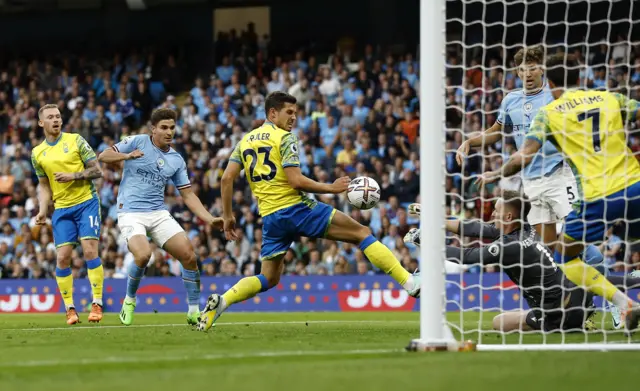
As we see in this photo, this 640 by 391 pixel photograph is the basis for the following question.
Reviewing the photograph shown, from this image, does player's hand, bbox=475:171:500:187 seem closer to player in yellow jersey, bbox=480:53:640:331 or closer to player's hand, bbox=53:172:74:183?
player in yellow jersey, bbox=480:53:640:331

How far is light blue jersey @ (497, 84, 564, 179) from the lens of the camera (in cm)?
945

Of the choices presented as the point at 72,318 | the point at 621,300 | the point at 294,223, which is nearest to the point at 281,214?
the point at 294,223

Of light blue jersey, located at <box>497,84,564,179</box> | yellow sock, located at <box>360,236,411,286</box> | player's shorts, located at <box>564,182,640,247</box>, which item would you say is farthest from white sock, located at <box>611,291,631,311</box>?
light blue jersey, located at <box>497,84,564,179</box>

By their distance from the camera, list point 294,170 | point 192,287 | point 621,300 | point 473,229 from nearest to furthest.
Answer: point 621,300 → point 294,170 → point 473,229 → point 192,287

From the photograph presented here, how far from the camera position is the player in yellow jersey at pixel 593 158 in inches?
283

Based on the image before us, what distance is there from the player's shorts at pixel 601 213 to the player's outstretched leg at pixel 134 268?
4.90m

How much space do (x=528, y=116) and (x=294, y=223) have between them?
93.7 inches

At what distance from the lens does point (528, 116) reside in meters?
9.46

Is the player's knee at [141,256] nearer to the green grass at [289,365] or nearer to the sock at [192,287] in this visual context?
the sock at [192,287]

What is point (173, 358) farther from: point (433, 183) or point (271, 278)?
point (271, 278)

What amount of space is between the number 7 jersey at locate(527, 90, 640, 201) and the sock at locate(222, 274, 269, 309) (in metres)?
2.82

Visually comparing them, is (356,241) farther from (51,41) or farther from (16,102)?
(51,41)

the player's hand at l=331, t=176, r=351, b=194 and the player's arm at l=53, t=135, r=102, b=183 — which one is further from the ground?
the player's arm at l=53, t=135, r=102, b=183

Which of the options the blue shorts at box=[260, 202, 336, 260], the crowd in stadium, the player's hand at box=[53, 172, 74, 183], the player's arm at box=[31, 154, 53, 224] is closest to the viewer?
the blue shorts at box=[260, 202, 336, 260]
